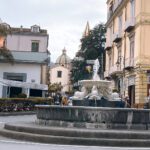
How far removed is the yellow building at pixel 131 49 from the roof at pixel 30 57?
760 cm

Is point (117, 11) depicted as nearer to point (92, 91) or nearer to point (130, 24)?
point (130, 24)

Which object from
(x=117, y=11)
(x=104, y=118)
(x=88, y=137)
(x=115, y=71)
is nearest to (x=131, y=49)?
(x=115, y=71)

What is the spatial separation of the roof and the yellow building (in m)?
7.60

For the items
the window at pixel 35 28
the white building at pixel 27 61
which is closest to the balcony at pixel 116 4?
the white building at pixel 27 61

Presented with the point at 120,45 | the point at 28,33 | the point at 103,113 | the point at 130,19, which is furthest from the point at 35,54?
the point at 103,113

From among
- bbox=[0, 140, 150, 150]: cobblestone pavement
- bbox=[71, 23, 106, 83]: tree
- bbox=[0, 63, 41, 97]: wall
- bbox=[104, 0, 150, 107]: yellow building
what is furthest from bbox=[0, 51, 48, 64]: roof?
bbox=[0, 140, 150, 150]: cobblestone pavement

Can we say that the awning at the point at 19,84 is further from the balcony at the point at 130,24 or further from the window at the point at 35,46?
the balcony at the point at 130,24

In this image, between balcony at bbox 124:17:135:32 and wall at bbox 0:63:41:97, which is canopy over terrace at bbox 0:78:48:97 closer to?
wall at bbox 0:63:41:97

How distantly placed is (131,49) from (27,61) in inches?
526

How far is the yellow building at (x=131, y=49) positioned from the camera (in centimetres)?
3884

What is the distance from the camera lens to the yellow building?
38844 millimetres

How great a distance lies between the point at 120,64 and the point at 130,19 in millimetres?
6020

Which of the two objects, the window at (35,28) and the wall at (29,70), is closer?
the wall at (29,70)

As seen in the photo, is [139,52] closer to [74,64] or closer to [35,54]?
[35,54]
